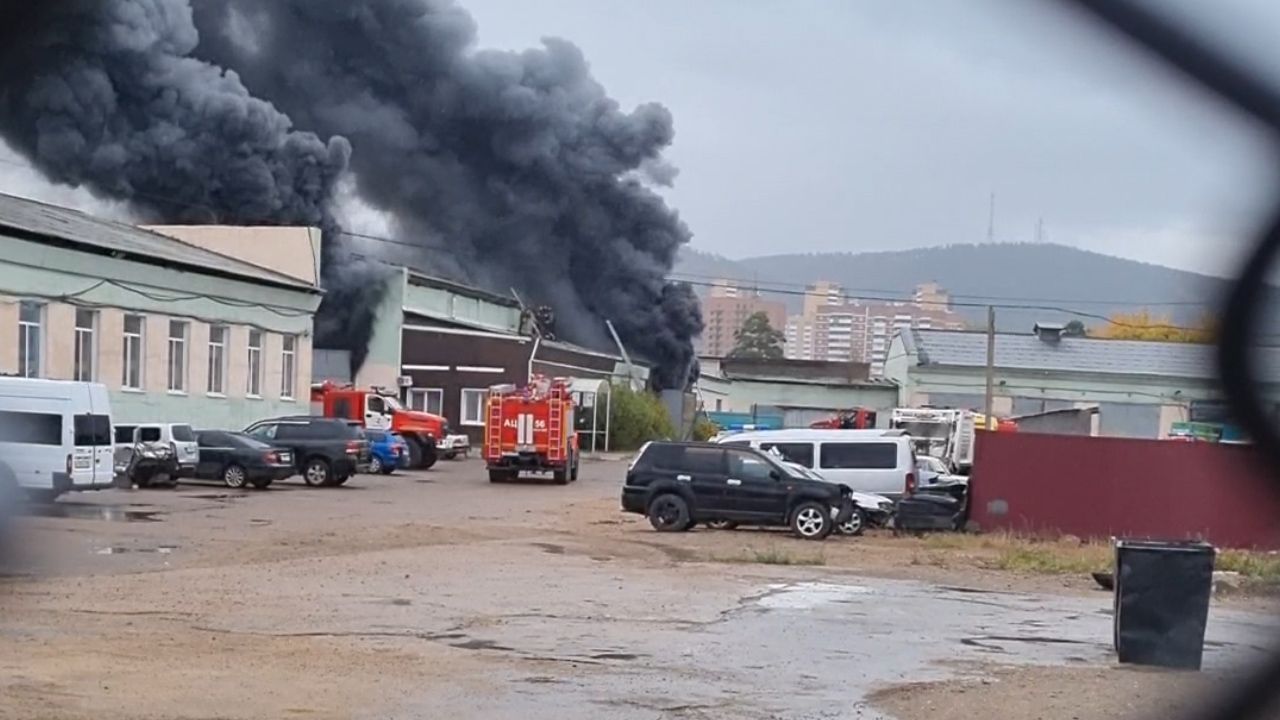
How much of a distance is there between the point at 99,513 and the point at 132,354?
14237 mm

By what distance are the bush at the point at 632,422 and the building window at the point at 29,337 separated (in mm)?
23599

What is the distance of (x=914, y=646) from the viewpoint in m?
13.1

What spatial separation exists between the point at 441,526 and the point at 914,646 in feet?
40.2

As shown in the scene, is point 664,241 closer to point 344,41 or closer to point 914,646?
point 344,41

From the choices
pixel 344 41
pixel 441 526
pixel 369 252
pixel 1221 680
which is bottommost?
pixel 441 526

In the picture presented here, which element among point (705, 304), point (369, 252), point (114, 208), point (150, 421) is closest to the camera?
point (150, 421)

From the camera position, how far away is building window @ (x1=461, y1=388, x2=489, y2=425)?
60.2 metres

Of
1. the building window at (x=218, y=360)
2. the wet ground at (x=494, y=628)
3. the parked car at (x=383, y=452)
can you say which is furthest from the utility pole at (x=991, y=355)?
the building window at (x=218, y=360)

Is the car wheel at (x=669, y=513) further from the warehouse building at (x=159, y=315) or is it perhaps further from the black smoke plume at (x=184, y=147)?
the warehouse building at (x=159, y=315)

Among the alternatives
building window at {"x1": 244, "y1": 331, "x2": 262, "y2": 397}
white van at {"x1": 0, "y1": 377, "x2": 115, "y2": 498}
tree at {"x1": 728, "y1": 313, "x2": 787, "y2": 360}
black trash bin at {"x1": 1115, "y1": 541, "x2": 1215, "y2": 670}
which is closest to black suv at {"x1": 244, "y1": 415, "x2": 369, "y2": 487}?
white van at {"x1": 0, "y1": 377, "x2": 115, "y2": 498}

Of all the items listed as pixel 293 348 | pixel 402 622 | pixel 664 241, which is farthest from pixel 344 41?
pixel 402 622

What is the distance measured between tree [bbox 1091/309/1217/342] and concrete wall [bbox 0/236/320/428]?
2826 cm

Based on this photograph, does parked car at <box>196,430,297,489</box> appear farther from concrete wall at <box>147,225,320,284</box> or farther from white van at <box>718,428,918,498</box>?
concrete wall at <box>147,225,320,284</box>

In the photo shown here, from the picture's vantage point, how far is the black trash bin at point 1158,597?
11922 mm
